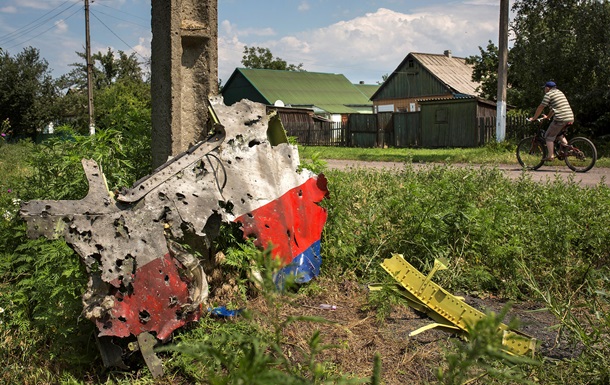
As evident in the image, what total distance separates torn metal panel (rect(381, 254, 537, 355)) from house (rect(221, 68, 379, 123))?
42312 mm

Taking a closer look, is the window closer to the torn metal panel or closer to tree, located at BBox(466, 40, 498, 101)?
tree, located at BBox(466, 40, 498, 101)

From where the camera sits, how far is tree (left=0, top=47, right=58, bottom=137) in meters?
44.8

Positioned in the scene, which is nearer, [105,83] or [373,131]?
[373,131]

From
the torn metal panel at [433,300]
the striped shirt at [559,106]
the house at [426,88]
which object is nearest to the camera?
the torn metal panel at [433,300]

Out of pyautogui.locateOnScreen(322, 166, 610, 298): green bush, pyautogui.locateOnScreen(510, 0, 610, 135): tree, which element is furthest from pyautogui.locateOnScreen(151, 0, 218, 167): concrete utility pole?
pyautogui.locateOnScreen(510, 0, 610, 135): tree

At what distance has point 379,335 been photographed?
4.13 m

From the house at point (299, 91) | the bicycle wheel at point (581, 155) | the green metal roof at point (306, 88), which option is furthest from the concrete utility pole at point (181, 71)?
the green metal roof at point (306, 88)

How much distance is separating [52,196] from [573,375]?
4.07 meters

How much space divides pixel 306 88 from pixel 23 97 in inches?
915

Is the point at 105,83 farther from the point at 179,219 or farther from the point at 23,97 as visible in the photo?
the point at 179,219

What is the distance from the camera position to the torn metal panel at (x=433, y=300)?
4.27 metres

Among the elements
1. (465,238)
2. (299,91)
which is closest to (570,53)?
(465,238)

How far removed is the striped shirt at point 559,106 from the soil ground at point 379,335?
28.3ft

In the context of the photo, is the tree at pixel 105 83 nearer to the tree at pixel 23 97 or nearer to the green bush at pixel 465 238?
the tree at pixel 23 97
